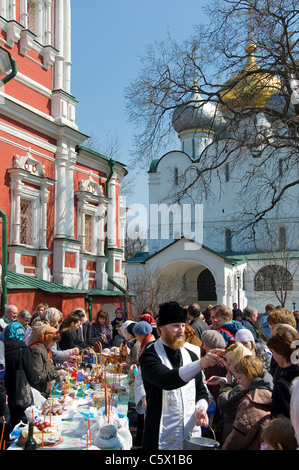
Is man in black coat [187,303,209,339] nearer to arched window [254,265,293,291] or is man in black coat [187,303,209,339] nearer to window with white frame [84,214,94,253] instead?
window with white frame [84,214,94,253]

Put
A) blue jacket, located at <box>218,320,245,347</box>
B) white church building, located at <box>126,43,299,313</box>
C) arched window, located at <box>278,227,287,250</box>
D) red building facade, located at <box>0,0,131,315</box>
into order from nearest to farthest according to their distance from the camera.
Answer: blue jacket, located at <box>218,320,245,347</box>
red building facade, located at <box>0,0,131,315</box>
arched window, located at <box>278,227,287,250</box>
white church building, located at <box>126,43,299,313</box>

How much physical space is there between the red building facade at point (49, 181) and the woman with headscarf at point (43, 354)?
267 inches

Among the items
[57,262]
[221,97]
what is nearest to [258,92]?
[221,97]

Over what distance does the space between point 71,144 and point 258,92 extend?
632cm

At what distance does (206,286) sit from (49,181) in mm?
25462

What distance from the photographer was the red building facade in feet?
43.8

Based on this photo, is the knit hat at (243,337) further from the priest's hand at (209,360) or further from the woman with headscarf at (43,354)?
the priest's hand at (209,360)

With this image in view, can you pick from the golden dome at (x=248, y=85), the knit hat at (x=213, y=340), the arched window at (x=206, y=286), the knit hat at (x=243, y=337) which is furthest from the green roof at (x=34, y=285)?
the arched window at (x=206, y=286)

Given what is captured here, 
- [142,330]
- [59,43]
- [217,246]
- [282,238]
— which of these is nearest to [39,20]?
[59,43]

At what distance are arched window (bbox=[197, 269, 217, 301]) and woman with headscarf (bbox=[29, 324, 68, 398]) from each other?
33094 mm

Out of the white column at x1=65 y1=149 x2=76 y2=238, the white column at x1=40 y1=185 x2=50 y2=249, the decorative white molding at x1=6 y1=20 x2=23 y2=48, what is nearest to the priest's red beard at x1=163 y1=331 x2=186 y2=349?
the white column at x1=40 y1=185 x2=50 y2=249

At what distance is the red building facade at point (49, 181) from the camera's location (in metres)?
13.3

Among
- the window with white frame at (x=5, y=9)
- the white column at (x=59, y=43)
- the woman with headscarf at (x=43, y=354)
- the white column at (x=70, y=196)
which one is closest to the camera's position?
the woman with headscarf at (x=43, y=354)

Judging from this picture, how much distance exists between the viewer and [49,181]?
14.6 metres
